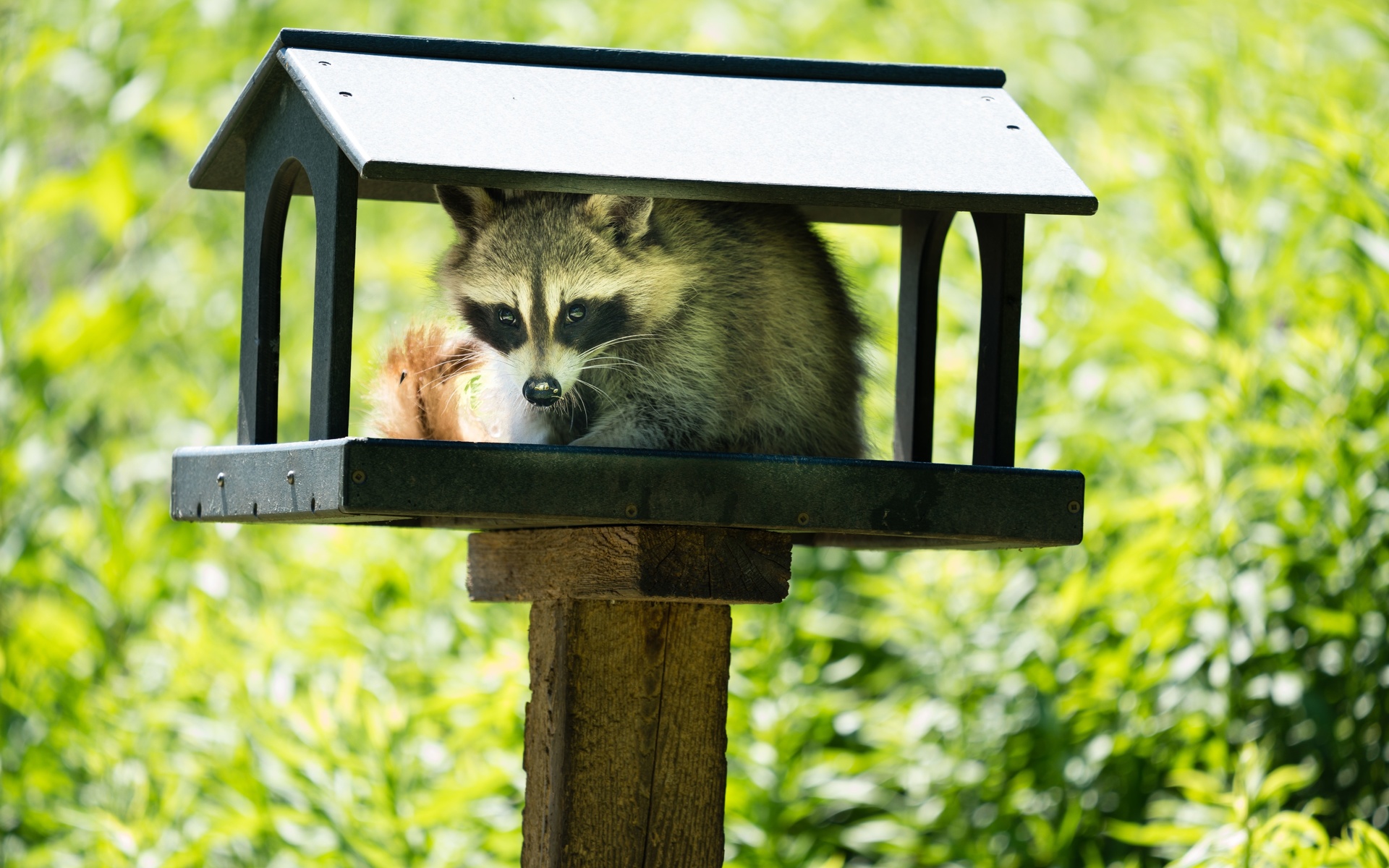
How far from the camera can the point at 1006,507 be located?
2457 mm

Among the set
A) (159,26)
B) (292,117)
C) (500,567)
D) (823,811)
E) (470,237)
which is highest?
(159,26)

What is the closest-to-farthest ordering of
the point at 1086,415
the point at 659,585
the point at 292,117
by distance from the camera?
the point at 659,585, the point at 292,117, the point at 1086,415

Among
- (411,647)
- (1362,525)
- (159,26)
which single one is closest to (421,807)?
(411,647)

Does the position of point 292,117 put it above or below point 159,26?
below

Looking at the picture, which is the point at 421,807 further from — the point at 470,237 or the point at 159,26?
the point at 159,26

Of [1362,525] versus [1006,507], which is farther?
[1362,525]

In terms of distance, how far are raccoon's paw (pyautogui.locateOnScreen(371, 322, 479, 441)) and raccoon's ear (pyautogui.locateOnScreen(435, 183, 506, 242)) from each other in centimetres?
24

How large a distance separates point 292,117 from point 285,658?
2457mm

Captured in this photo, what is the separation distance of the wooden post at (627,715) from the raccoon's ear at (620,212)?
20.1 inches

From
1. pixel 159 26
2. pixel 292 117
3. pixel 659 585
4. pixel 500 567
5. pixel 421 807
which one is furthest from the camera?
pixel 159 26

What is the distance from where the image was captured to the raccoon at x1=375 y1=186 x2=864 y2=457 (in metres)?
2.53

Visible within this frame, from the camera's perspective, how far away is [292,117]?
2.59m

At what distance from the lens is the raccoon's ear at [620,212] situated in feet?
8.41

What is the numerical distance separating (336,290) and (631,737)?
3.02 ft
